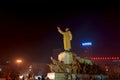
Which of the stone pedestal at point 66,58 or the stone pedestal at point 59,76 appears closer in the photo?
the stone pedestal at point 59,76

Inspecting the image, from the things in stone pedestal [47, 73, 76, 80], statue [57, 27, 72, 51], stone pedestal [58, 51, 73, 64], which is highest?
statue [57, 27, 72, 51]

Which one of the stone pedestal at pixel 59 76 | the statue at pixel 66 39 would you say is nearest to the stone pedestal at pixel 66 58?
the statue at pixel 66 39

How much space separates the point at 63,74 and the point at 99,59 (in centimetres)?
5909

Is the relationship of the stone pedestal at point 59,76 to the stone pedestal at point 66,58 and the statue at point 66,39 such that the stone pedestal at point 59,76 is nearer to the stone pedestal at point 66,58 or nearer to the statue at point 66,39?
the stone pedestal at point 66,58

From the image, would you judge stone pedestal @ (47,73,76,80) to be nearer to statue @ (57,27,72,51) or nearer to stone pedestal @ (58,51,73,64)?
stone pedestal @ (58,51,73,64)

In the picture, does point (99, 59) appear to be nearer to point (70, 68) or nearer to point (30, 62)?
point (30, 62)

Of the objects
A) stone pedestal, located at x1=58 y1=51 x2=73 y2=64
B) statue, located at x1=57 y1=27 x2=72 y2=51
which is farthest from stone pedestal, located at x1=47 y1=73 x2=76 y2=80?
statue, located at x1=57 y1=27 x2=72 y2=51

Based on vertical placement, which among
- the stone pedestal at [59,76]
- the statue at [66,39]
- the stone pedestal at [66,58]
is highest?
the statue at [66,39]

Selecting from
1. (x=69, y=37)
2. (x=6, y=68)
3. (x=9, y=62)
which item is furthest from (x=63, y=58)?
(x=9, y=62)

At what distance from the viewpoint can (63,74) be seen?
110 ft

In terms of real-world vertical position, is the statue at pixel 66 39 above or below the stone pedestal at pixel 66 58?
above

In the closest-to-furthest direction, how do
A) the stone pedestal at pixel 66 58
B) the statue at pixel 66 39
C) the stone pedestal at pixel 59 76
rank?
the stone pedestal at pixel 59 76
the stone pedestal at pixel 66 58
the statue at pixel 66 39

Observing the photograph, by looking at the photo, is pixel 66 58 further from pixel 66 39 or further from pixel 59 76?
pixel 59 76

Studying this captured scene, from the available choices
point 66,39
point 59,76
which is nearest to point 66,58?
point 66,39
